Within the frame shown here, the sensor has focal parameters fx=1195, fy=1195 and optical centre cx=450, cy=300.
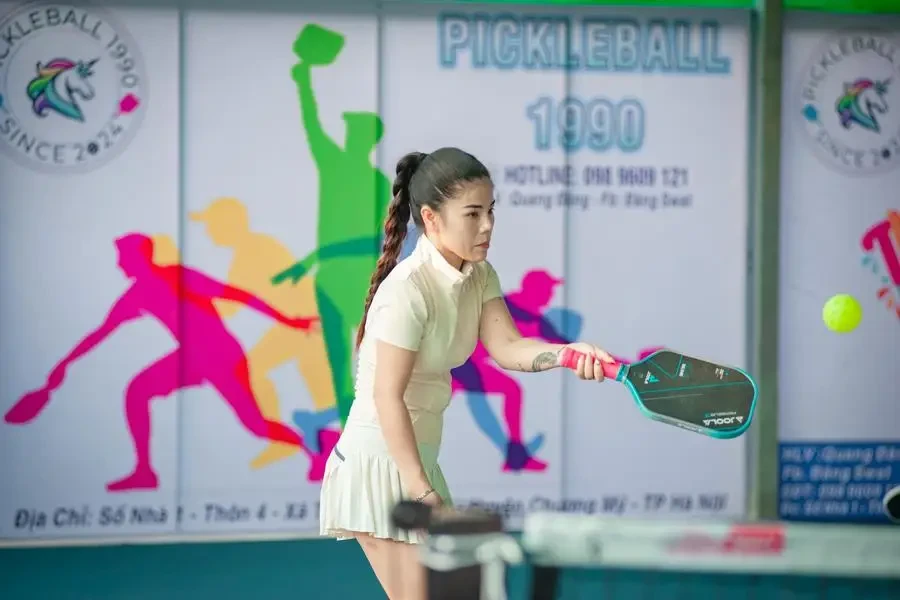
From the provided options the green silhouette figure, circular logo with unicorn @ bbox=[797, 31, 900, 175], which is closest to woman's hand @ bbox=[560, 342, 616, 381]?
the green silhouette figure

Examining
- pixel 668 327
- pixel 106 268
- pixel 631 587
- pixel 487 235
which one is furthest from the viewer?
pixel 668 327

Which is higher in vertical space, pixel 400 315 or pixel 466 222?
pixel 466 222

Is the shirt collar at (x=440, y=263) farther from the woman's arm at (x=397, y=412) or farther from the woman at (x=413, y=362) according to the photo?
the woman's arm at (x=397, y=412)

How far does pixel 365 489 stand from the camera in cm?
247

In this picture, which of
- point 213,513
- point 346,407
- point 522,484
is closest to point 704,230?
point 522,484

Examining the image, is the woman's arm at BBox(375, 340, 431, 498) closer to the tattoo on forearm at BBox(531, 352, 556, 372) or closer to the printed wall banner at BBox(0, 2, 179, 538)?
the tattoo on forearm at BBox(531, 352, 556, 372)

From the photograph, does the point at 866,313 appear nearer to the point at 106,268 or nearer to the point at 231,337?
the point at 231,337

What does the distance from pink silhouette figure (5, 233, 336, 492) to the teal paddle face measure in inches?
129

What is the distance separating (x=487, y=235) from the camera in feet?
8.13

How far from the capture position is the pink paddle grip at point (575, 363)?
2.28 m

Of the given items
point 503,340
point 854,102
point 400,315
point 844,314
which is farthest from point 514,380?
point 400,315

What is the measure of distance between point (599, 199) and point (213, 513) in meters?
2.24

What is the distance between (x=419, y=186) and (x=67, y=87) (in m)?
3.14

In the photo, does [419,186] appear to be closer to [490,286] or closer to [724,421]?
[490,286]
